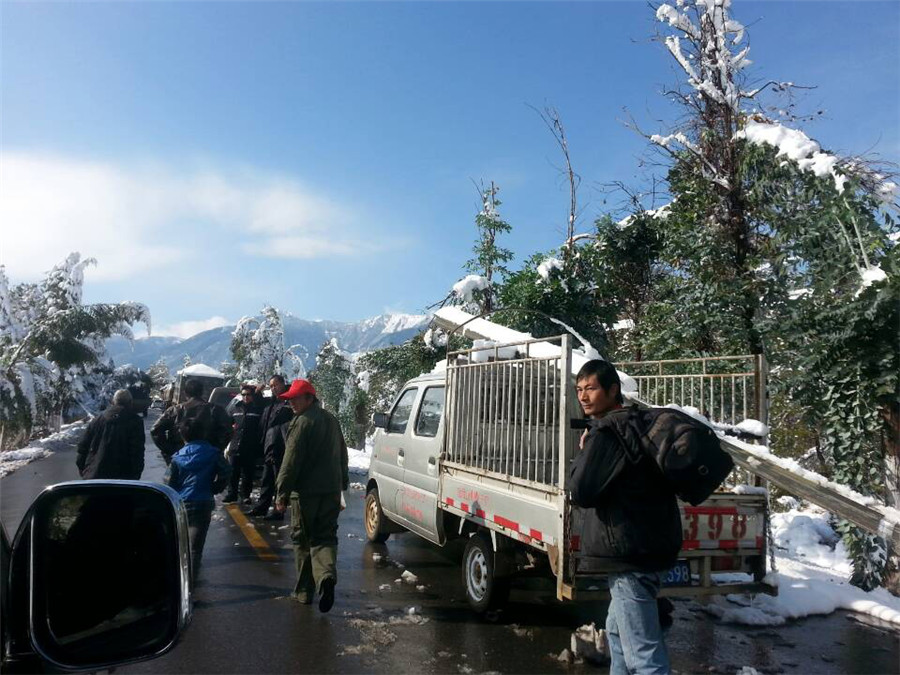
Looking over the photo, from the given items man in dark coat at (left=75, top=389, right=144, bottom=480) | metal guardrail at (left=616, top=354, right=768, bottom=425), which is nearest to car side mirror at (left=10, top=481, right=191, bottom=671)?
man in dark coat at (left=75, top=389, right=144, bottom=480)

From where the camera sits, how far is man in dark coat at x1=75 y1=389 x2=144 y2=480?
6453 mm

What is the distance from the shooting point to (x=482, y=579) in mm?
5586

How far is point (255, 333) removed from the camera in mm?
41781

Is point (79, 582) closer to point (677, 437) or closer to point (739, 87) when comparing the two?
point (677, 437)

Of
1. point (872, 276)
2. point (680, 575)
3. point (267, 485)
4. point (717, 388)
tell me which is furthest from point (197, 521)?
point (872, 276)

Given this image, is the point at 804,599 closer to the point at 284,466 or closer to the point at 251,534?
the point at 284,466

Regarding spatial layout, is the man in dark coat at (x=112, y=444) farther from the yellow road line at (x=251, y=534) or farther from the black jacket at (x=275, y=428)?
the black jacket at (x=275, y=428)

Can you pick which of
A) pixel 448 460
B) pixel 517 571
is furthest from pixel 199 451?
pixel 517 571

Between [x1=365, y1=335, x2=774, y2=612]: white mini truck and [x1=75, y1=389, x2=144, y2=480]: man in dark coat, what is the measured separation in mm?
2825

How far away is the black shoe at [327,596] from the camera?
17.1 feet

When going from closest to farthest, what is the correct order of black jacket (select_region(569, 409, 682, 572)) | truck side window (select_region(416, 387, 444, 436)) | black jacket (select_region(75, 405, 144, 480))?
black jacket (select_region(569, 409, 682, 572)) < black jacket (select_region(75, 405, 144, 480)) < truck side window (select_region(416, 387, 444, 436))

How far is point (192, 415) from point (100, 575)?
15.8 ft

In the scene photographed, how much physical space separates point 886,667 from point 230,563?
5749 mm

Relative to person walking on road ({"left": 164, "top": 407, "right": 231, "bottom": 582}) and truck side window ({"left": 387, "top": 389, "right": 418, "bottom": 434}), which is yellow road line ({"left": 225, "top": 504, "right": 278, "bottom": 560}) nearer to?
person walking on road ({"left": 164, "top": 407, "right": 231, "bottom": 582})
